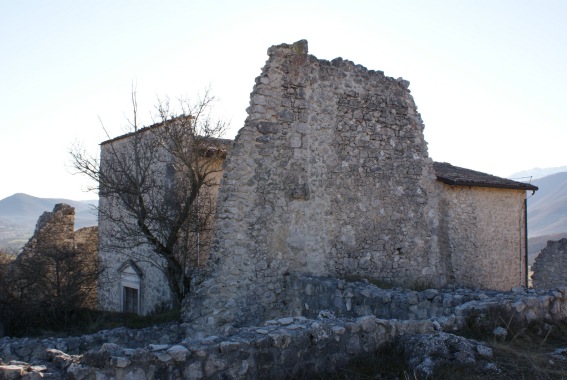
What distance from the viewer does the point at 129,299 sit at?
1859 centimetres

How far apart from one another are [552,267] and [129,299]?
13.8 metres

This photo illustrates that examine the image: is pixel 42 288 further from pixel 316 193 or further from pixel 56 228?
pixel 316 193

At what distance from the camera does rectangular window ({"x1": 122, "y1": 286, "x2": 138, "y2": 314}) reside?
719 inches

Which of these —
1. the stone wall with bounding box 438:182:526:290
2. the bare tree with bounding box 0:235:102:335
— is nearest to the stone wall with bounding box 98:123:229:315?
the bare tree with bounding box 0:235:102:335

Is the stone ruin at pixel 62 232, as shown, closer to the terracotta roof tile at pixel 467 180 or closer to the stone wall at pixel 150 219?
the stone wall at pixel 150 219

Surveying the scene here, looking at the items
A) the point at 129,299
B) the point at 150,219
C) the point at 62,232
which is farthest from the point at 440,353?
the point at 62,232

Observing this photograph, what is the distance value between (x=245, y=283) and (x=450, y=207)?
755cm

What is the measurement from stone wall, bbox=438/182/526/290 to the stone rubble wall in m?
6.00

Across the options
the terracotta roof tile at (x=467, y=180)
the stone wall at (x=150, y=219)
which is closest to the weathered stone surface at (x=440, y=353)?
the stone wall at (x=150, y=219)

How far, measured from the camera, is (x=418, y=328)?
6277 mm

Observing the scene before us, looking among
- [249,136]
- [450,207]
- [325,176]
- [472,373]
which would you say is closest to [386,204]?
[325,176]

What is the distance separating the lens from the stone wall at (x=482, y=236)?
14.6 meters

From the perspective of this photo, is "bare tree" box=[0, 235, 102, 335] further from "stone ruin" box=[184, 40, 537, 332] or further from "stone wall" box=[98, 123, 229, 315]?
"stone ruin" box=[184, 40, 537, 332]

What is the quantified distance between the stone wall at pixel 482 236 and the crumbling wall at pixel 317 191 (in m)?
3.08
